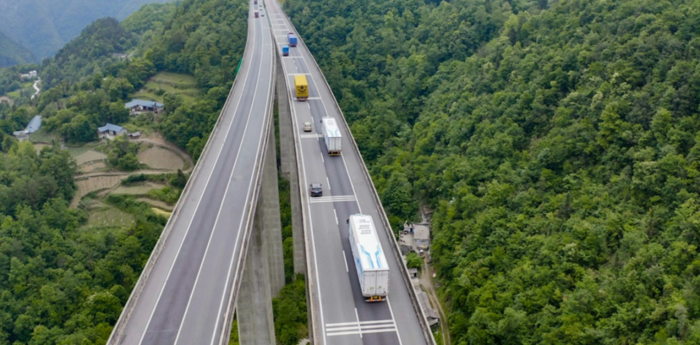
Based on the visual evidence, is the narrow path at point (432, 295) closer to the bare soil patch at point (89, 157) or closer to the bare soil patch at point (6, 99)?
the bare soil patch at point (89, 157)

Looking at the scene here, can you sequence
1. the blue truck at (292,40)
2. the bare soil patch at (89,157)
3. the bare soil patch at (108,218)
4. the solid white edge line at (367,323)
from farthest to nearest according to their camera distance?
the blue truck at (292,40)
the bare soil patch at (89,157)
the bare soil patch at (108,218)
the solid white edge line at (367,323)

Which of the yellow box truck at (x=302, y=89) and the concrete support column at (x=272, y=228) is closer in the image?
the concrete support column at (x=272, y=228)

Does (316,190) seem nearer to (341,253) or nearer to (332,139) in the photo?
(332,139)

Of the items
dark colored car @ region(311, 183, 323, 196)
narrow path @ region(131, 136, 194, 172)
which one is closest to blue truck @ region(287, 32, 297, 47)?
narrow path @ region(131, 136, 194, 172)

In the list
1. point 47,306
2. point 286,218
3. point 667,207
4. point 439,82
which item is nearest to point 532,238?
point 667,207

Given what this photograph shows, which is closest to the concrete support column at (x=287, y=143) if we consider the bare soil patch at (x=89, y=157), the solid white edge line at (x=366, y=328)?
the solid white edge line at (x=366, y=328)

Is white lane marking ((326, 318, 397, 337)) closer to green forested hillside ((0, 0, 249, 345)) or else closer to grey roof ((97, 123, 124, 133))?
green forested hillside ((0, 0, 249, 345))
